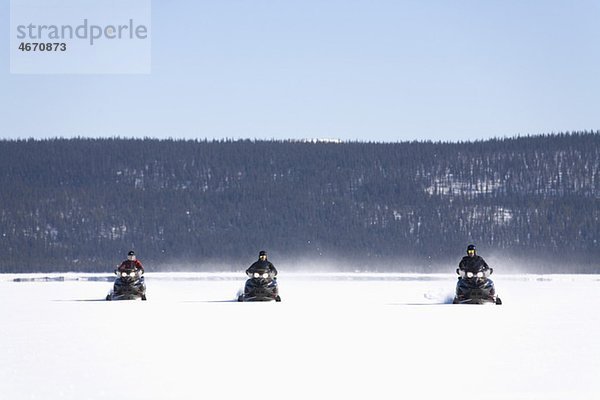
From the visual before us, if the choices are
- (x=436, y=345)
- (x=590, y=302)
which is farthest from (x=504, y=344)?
(x=590, y=302)

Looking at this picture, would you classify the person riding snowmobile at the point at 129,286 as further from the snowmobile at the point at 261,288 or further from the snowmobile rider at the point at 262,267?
the snowmobile rider at the point at 262,267

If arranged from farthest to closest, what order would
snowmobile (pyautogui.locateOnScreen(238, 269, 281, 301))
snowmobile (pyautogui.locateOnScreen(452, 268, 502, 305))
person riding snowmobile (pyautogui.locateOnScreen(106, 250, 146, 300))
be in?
1. person riding snowmobile (pyautogui.locateOnScreen(106, 250, 146, 300))
2. snowmobile (pyautogui.locateOnScreen(238, 269, 281, 301))
3. snowmobile (pyautogui.locateOnScreen(452, 268, 502, 305))

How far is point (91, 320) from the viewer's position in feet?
91.2

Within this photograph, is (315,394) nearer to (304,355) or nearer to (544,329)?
(304,355)

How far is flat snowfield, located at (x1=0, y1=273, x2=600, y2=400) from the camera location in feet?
51.0

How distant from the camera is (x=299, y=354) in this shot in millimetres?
19797

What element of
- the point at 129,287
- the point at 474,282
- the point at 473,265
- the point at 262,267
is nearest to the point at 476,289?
the point at 474,282

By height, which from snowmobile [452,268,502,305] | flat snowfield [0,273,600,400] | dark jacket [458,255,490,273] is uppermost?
→ dark jacket [458,255,490,273]

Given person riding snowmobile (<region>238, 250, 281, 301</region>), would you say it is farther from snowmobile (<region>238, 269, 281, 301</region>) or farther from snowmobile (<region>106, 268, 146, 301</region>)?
snowmobile (<region>106, 268, 146, 301</region>)

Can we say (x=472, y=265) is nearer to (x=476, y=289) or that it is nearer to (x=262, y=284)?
(x=476, y=289)

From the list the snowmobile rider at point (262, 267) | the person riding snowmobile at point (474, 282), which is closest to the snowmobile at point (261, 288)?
the snowmobile rider at point (262, 267)

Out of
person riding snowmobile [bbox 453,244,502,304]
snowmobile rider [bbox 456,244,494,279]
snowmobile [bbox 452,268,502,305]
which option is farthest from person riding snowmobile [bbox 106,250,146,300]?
snowmobile rider [bbox 456,244,494,279]

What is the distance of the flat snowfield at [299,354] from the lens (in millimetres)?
15547

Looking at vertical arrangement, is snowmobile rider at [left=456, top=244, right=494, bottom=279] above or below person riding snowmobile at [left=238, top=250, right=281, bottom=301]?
above
